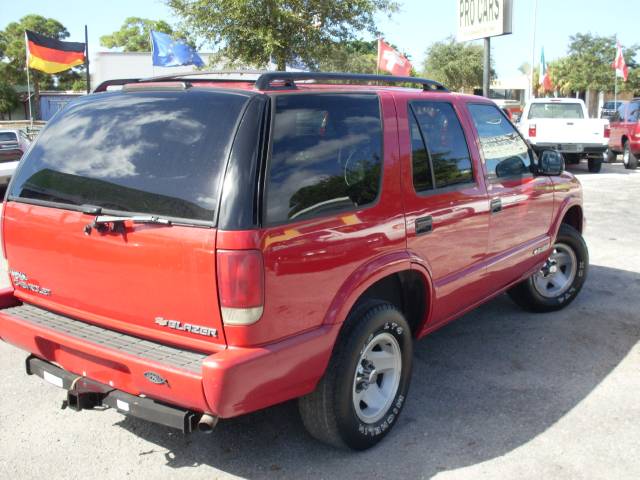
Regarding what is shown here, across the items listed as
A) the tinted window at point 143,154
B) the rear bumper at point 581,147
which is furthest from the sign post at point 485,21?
the tinted window at point 143,154

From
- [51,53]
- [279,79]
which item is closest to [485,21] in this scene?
[279,79]

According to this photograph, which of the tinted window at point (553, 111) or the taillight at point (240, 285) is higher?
the tinted window at point (553, 111)

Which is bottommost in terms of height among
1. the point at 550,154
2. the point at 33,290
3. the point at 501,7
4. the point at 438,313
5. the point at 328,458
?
the point at 328,458

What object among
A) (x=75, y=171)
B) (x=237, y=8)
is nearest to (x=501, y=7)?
(x=237, y=8)

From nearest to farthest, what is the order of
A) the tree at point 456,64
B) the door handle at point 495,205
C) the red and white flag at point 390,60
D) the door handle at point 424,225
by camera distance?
the door handle at point 424,225 < the door handle at point 495,205 < the red and white flag at point 390,60 < the tree at point 456,64

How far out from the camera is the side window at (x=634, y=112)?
55.7 ft

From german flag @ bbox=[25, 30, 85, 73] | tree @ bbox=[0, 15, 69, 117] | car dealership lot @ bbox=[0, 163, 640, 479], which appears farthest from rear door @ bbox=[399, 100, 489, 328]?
tree @ bbox=[0, 15, 69, 117]

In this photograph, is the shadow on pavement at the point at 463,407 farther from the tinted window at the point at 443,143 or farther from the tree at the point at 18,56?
the tree at the point at 18,56

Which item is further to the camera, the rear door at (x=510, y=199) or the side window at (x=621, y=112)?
the side window at (x=621, y=112)

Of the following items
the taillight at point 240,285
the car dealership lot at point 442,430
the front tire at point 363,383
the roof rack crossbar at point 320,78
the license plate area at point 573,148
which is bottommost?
the car dealership lot at point 442,430

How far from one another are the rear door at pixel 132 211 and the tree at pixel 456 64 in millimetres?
47263

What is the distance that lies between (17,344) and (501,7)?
1227 centimetres

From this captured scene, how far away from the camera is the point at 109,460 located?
332cm

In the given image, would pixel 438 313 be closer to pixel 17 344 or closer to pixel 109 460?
pixel 109 460
